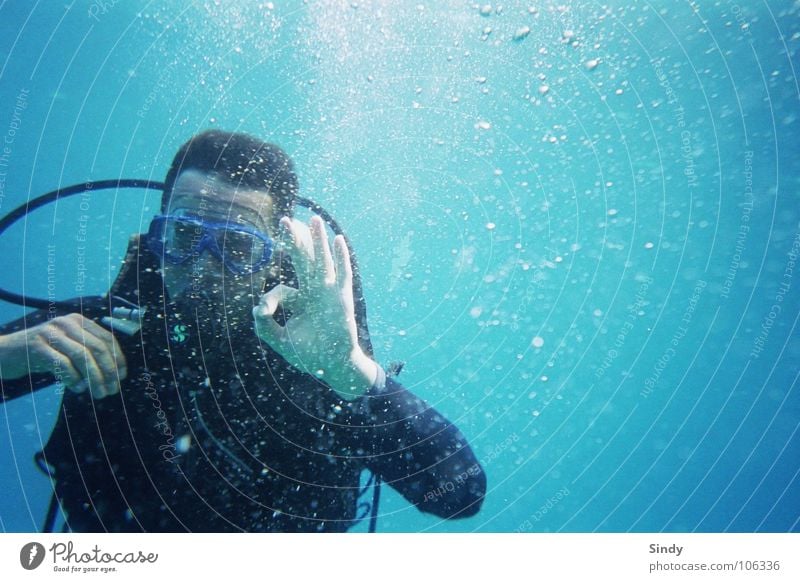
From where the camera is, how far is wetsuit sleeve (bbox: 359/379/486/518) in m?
1.39

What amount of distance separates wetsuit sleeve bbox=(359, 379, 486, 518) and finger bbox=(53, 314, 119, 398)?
0.86 m

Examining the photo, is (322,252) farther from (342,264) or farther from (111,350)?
(111,350)

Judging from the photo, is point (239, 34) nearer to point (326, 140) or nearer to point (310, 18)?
point (310, 18)

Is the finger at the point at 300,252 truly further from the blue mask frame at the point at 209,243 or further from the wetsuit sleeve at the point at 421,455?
the wetsuit sleeve at the point at 421,455

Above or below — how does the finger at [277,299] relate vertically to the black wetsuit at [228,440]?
above

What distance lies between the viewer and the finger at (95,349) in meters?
1.26

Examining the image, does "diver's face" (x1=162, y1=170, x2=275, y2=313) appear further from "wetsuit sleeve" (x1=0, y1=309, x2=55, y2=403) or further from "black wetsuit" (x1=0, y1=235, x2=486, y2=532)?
"wetsuit sleeve" (x1=0, y1=309, x2=55, y2=403)

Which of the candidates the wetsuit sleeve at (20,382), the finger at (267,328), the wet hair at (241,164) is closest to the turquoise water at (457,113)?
the wet hair at (241,164)

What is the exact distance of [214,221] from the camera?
151 cm

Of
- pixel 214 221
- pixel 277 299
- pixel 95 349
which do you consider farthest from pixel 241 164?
pixel 95 349

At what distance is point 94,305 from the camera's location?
1.36 meters

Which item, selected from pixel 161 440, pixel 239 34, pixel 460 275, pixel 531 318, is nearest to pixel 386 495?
pixel 531 318
